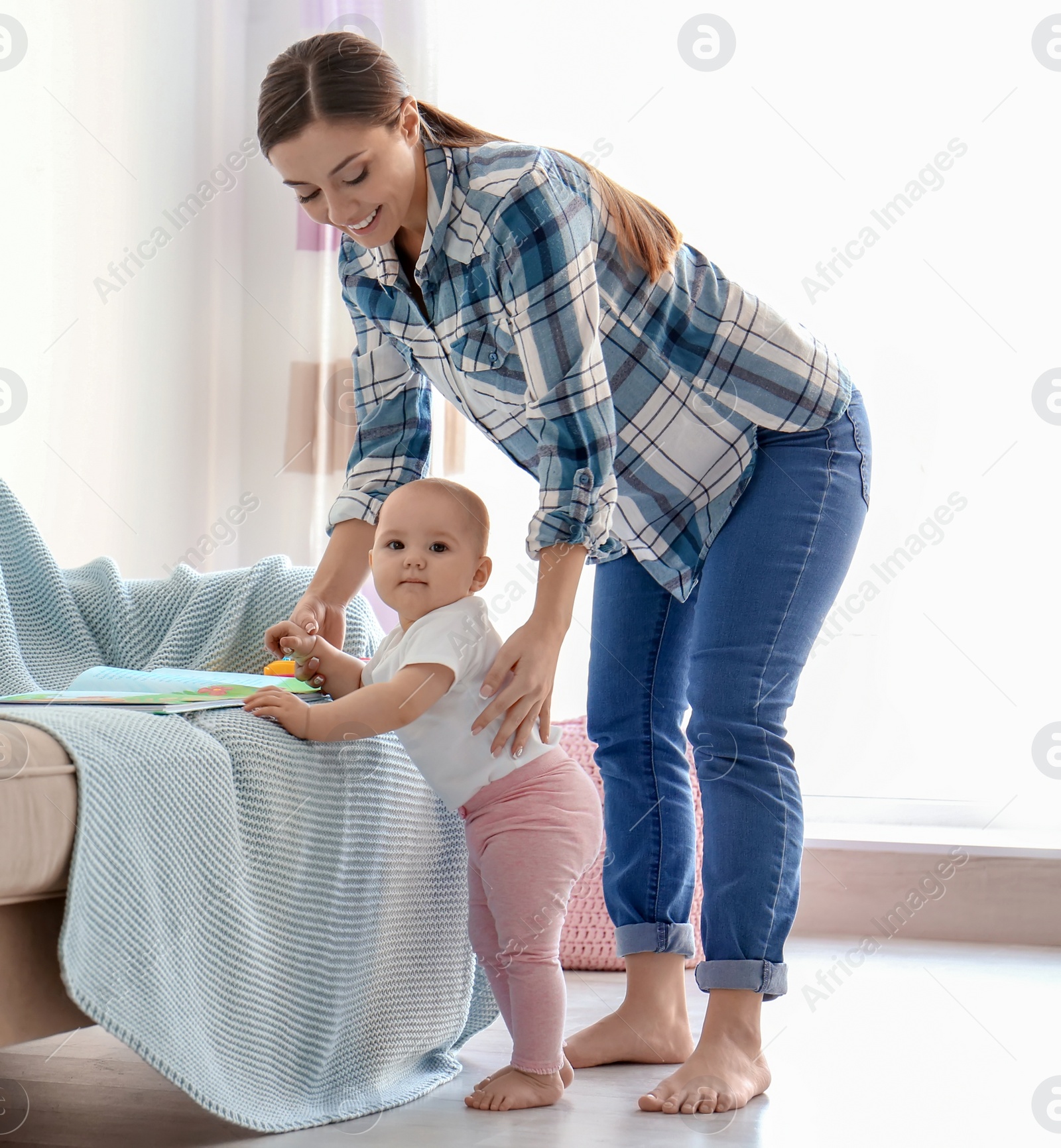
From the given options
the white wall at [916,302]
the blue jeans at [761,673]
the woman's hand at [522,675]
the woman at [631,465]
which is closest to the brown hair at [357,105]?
the woman at [631,465]

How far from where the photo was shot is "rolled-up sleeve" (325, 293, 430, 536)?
1.20 meters

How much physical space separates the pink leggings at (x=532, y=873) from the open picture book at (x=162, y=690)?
0.20 meters

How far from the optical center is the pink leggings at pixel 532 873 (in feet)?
3.47

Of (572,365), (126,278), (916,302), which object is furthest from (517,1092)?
(126,278)

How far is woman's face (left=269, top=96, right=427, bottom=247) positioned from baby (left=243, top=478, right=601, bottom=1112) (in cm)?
25

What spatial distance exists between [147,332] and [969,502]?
5.20 feet

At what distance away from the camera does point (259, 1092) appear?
0.96m

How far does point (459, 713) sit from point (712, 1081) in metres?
0.39

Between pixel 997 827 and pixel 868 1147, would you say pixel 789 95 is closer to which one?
pixel 997 827

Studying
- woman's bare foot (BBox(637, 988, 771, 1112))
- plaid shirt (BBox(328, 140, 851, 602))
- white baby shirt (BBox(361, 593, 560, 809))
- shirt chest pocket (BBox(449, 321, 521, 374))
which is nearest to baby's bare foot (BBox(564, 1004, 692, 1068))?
woman's bare foot (BBox(637, 988, 771, 1112))

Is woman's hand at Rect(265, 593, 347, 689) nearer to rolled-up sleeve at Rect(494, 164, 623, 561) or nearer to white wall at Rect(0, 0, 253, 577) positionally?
rolled-up sleeve at Rect(494, 164, 623, 561)

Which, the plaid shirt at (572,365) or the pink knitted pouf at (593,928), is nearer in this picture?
the plaid shirt at (572,365)

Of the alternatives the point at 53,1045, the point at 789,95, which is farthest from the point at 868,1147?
the point at 789,95

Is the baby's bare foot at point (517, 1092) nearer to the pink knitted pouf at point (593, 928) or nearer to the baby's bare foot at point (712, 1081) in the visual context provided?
the baby's bare foot at point (712, 1081)
